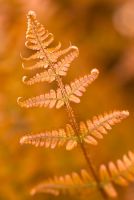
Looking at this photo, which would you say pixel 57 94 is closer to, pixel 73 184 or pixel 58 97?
pixel 58 97

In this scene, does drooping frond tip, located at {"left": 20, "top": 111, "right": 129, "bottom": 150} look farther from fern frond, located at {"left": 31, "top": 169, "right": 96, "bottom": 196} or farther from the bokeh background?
the bokeh background

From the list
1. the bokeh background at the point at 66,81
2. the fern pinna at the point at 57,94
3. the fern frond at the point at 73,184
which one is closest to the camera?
the fern pinna at the point at 57,94

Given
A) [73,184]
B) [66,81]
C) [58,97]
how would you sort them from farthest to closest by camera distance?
[66,81]
[73,184]
[58,97]

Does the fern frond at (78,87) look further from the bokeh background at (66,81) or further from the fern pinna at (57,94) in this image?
the bokeh background at (66,81)

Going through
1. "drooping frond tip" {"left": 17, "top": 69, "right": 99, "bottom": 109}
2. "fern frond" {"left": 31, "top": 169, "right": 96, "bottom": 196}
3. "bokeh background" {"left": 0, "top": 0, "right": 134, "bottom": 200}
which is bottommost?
"fern frond" {"left": 31, "top": 169, "right": 96, "bottom": 196}

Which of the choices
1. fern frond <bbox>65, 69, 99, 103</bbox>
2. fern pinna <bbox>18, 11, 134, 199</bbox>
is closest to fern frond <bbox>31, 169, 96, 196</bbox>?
fern pinna <bbox>18, 11, 134, 199</bbox>

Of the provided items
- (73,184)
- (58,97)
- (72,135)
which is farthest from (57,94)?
(73,184)

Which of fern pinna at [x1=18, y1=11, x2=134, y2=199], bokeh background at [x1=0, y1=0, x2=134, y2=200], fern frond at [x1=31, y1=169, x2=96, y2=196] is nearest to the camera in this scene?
fern pinna at [x1=18, y1=11, x2=134, y2=199]

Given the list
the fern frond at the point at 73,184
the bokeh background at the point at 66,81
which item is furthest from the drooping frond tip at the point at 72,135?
the bokeh background at the point at 66,81
